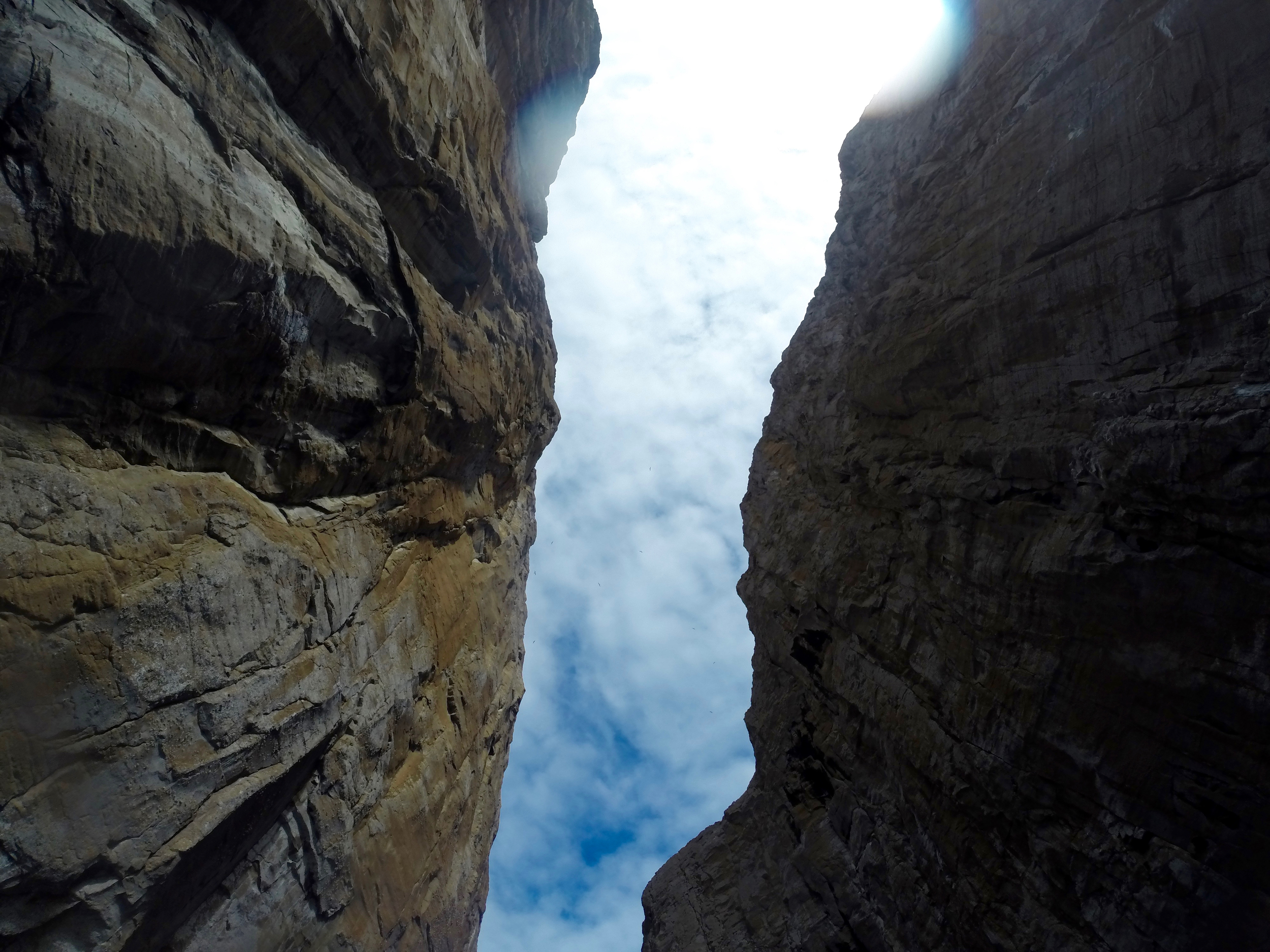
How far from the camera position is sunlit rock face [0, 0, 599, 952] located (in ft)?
26.4

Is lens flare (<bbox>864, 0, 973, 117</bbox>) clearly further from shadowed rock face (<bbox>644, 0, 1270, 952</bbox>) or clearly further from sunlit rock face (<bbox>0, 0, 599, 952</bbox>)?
sunlit rock face (<bbox>0, 0, 599, 952</bbox>)

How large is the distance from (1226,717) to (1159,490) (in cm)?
289

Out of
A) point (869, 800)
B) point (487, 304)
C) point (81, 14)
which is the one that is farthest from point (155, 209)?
point (869, 800)

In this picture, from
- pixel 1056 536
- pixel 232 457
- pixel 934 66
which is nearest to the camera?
pixel 1056 536

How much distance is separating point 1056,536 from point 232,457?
13.3 metres

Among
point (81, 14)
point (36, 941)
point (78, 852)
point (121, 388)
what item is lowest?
point (36, 941)

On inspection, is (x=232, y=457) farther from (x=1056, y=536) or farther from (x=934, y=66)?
(x=934, y=66)

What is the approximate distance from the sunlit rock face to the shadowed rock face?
1039 cm

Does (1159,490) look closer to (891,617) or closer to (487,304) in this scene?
(891,617)

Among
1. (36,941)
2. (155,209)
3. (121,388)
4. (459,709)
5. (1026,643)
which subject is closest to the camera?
(36,941)

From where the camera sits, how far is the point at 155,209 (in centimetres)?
874

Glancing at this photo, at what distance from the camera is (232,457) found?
1120 cm

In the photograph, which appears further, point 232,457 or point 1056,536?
point 232,457

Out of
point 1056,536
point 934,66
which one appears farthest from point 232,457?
point 934,66
